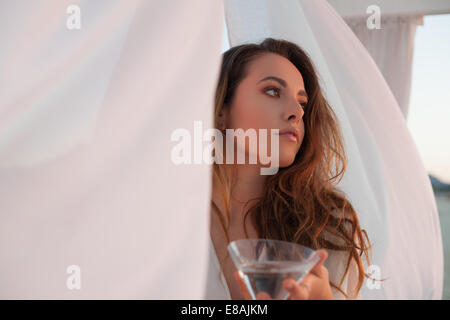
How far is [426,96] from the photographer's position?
2.39m

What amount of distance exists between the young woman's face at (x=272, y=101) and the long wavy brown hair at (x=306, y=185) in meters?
0.04

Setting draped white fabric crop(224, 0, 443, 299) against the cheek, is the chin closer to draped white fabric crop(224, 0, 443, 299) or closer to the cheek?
the cheek

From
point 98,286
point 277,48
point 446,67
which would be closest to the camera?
point 98,286

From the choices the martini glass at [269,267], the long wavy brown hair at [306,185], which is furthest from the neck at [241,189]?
the martini glass at [269,267]

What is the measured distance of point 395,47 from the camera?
2537mm

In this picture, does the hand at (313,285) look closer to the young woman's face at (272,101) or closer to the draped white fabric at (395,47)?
the young woman's face at (272,101)

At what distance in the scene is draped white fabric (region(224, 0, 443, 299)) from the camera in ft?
3.19

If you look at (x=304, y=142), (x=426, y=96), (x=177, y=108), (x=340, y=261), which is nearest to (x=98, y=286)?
(x=177, y=108)

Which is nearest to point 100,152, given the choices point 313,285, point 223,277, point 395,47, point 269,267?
point 269,267

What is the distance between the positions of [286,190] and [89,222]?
2.26 feet

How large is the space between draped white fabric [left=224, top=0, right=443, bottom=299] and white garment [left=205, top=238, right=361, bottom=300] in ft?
0.23

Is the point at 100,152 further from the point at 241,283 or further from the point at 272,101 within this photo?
the point at 272,101

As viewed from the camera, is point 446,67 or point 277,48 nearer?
point 277,48

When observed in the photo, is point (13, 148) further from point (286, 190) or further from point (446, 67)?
point (446, 67)
